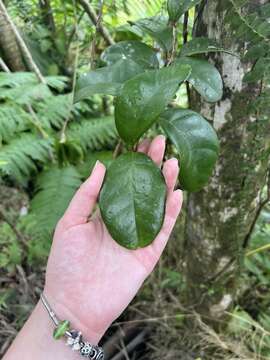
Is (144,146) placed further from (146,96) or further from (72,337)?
(72,337)

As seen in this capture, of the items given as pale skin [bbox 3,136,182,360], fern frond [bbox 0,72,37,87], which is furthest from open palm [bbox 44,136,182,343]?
fern frond [bbox 0,72,37,87]

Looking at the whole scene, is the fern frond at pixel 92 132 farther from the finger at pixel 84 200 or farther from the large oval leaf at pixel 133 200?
the large oval leaf at pixel 133 200

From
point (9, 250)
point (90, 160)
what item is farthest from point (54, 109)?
point (9, 250)

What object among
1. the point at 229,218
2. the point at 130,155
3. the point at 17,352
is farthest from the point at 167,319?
the point at 130,155

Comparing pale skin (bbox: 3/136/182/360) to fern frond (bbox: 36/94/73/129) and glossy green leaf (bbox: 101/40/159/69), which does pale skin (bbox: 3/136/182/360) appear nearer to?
glossy green leaf (bbox: 101/40/159/69)

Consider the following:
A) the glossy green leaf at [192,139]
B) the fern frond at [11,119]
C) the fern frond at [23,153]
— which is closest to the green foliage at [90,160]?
the fern frond at [23,153]

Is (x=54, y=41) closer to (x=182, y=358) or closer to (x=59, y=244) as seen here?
(x=59, y=244)
